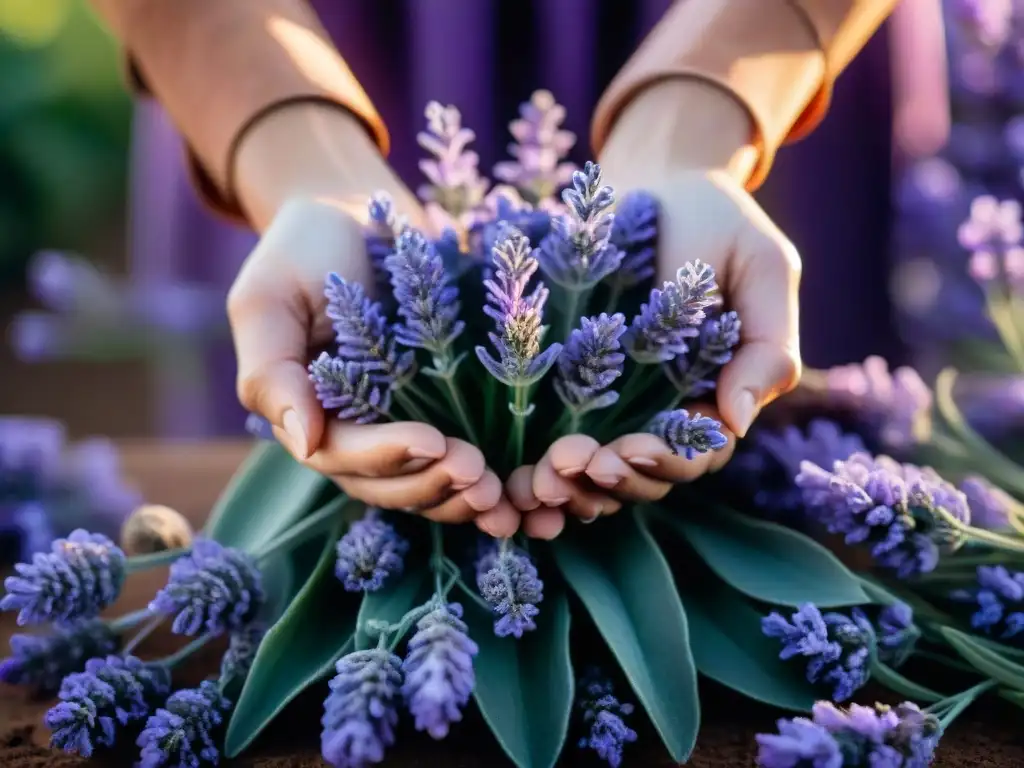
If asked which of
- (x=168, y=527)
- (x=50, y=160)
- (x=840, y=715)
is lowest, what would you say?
(x=50, y=160)

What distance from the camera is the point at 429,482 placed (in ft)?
1.41

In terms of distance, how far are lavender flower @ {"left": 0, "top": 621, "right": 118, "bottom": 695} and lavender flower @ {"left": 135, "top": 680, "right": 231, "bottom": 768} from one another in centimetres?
10

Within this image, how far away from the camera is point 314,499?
556 mm

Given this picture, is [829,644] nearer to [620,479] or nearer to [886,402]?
[620,479]

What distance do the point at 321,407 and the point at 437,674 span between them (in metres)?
0.15

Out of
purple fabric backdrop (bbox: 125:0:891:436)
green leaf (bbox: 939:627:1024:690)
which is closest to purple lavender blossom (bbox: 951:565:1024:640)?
green leaf (bbox: 939:627:1024:690)

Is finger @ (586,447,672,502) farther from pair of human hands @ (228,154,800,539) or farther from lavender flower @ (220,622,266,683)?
lavender flower @ (220,622,266,683)

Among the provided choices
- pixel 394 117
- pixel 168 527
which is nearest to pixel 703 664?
pixel 168 527

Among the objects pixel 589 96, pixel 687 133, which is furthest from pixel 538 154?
pixel 589 96

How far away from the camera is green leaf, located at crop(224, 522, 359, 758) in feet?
1.42

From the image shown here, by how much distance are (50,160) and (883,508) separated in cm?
340

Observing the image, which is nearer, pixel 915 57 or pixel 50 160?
pixel 915 57

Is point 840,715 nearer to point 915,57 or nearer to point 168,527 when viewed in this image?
point 168,527

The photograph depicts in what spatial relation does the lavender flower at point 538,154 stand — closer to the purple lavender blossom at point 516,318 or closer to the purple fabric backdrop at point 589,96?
the purple lavender blossom at point 516,318
